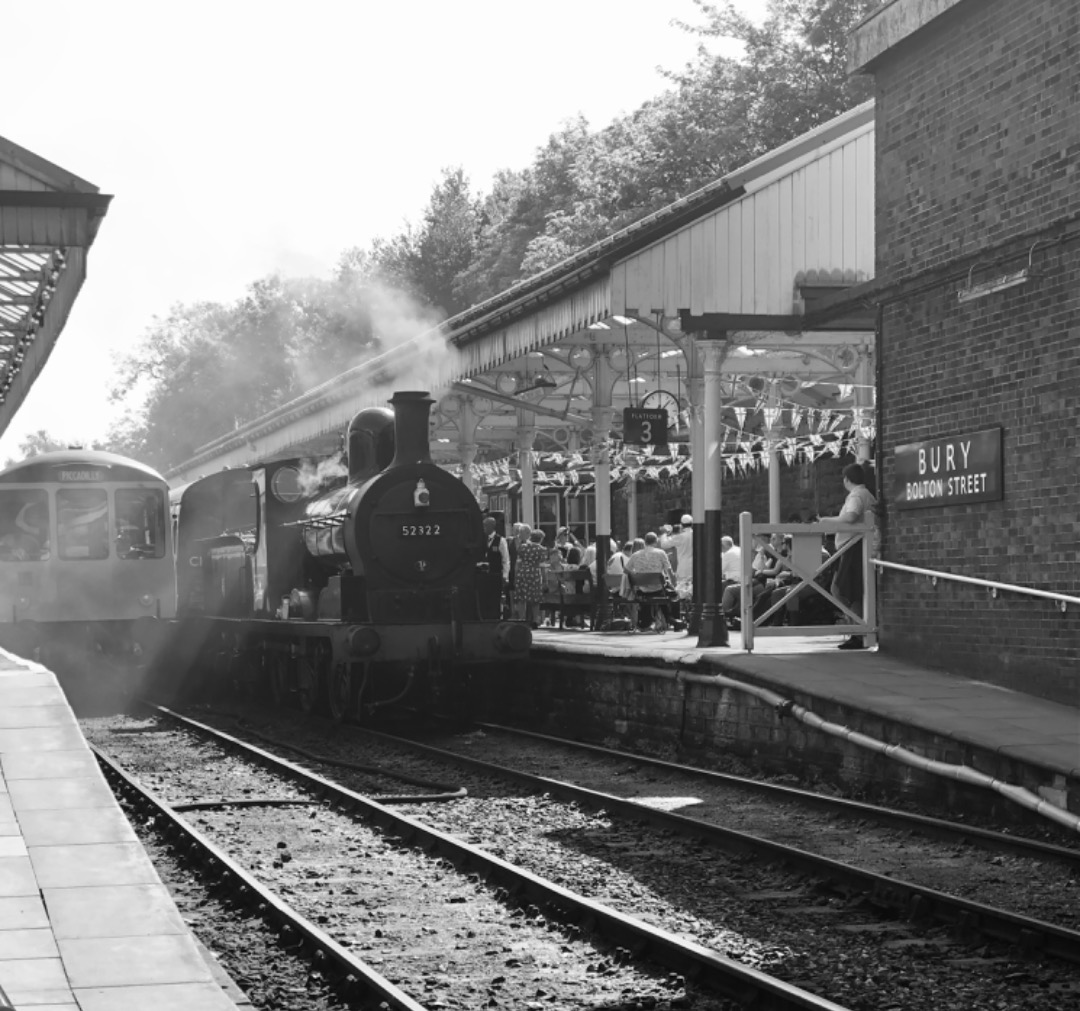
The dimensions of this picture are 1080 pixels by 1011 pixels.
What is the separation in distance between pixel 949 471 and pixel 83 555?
11.1 meters

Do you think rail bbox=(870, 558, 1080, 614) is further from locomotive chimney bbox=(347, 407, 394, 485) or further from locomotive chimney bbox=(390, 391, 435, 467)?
locomotive chimney bbox=(347, 407, 394, 485)

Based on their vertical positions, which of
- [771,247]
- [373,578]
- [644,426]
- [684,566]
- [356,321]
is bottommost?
[373,578]

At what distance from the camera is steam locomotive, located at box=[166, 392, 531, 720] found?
50.7 ft

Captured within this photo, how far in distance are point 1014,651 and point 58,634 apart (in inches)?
461

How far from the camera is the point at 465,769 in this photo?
42.0 ft

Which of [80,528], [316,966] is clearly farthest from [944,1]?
[80,528]

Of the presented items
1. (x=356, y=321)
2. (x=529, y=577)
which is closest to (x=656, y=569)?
(x=529, y=577)

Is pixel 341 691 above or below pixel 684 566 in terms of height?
below

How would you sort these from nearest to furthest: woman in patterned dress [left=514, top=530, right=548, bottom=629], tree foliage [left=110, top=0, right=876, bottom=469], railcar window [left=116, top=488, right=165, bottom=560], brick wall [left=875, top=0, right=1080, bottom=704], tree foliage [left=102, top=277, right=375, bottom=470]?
brick wall [left=875, top=0, right=1080, bottom=704] < railcar window [left=116, top=488, right=165, bottom=560] < woman in patterned dress [left=514, top=530, right=548, bottom=629] < tree foliage [left=110, top=0, right=876, bottom=469] < tree foliage [left=102, top=277, right=375, bottom=470]

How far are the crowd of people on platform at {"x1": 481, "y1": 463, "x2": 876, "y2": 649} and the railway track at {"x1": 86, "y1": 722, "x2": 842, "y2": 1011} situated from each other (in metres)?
5.43

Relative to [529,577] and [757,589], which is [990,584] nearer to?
[757,589]

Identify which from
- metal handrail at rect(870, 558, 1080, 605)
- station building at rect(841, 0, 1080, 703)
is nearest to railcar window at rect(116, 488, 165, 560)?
metal handrail at rect(870, 558, 1080, 605)

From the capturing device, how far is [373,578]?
15.5 metres

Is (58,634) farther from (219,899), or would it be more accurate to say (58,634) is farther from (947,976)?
(947,976)
